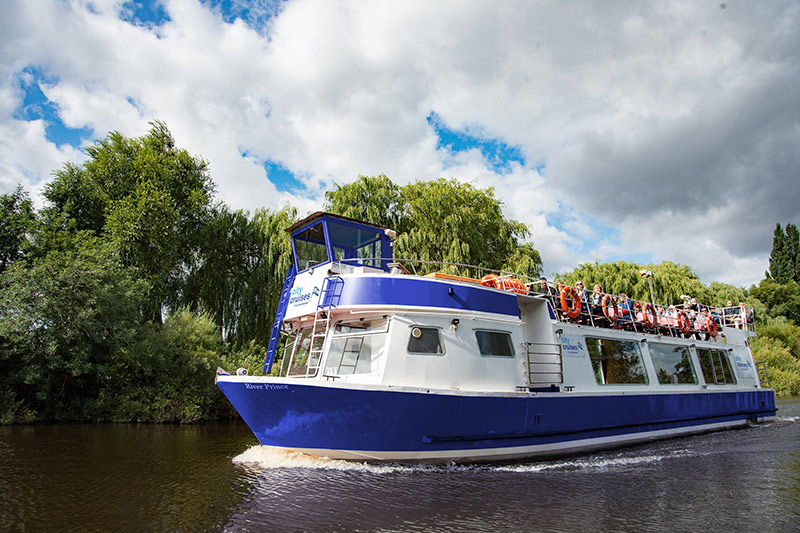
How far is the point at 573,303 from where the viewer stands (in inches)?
512

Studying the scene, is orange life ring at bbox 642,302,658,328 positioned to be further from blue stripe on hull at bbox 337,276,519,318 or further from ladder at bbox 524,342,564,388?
blue stripe on hull at bbox 337,276,519,318

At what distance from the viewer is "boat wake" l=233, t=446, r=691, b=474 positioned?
966cm

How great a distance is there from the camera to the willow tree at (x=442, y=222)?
24750 millimetres

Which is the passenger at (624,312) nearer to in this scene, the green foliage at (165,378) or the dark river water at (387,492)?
the dark river water at (387,492)

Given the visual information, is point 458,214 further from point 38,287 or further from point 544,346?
point 38,287

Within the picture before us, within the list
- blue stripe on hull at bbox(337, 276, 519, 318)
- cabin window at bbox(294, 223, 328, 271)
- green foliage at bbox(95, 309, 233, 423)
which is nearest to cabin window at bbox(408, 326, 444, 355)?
blue stripe on hull at bbox(337, 276, 519, 318)

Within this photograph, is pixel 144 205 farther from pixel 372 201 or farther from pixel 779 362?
pixel 779 362

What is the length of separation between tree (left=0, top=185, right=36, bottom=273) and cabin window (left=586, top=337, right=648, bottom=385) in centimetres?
2092

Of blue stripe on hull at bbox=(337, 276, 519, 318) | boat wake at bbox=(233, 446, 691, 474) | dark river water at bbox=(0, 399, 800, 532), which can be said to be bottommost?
dark river water at bbox=(0, 399, 800, 532)

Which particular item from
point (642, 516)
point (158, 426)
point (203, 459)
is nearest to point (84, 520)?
point (203, 459)

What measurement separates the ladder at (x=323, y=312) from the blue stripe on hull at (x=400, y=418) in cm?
115

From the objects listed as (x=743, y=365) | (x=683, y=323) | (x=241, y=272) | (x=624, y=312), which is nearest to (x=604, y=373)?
(x=624, y=312)

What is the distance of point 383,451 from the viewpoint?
9.41 metres

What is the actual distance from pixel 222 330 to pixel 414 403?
16.3m
